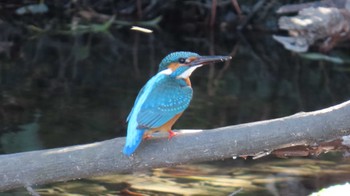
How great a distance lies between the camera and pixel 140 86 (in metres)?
6.89

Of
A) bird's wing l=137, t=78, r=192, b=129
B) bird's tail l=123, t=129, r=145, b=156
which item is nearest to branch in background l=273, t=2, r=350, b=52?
bird's wing l=137, t=78, r=192, b=129

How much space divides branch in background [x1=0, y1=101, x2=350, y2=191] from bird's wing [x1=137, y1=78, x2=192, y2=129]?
0.09m

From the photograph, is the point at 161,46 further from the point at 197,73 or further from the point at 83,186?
the point at 83,186

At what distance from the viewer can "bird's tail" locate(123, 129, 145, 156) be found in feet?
7.72

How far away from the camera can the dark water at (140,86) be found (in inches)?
171

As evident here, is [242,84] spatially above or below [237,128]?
below

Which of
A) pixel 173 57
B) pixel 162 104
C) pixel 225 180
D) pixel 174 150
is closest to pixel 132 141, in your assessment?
pixel 174 150

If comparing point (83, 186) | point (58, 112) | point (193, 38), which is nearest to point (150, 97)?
point (83, 186)

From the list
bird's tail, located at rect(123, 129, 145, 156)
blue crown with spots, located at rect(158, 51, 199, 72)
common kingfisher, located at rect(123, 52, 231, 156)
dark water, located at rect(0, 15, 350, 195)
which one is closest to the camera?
bird's tail, located at rect(123, 129, 145, 156)

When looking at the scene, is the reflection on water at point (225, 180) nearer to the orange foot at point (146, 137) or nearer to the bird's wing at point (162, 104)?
the bird's wing at point (162, 104)

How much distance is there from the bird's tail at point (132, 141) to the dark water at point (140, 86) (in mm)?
1708

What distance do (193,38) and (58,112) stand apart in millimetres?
4454

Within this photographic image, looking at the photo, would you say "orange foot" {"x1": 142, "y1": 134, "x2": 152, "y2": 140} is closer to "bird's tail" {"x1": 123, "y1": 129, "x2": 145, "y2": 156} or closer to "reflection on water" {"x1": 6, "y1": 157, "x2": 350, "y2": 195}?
"bird's tail" {"x1": 123, "y1": 129, "x2": 145, "y2": 156}

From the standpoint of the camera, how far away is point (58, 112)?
19.1ft
